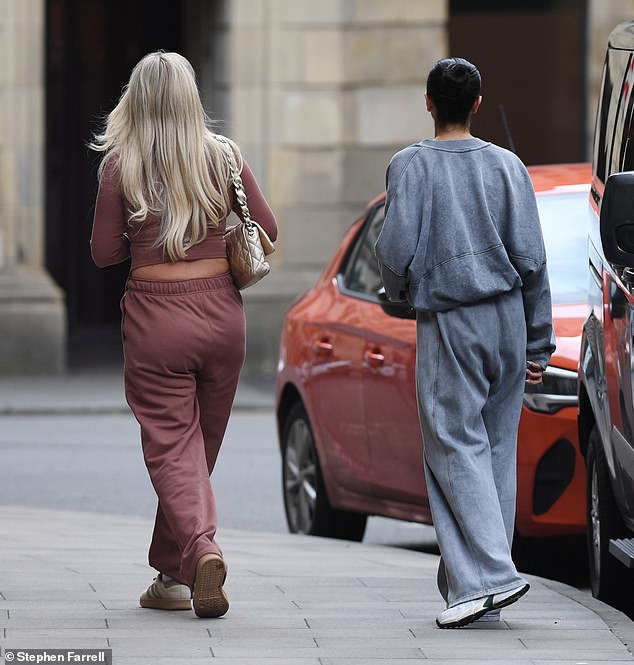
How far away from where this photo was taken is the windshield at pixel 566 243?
7.74 metres

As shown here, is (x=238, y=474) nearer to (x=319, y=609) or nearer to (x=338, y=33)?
(x=319, y=609)

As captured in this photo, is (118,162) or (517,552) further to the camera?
(517,552)

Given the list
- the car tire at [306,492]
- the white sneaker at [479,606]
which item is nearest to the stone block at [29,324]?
the car tire at [306,492]

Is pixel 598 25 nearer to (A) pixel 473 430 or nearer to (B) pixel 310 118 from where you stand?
(B) pixel 310 118

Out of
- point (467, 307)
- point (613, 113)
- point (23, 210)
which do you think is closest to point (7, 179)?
point (23, 210)

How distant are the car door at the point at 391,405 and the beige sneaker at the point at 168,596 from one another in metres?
1.81

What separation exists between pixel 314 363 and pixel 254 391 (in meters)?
8.99

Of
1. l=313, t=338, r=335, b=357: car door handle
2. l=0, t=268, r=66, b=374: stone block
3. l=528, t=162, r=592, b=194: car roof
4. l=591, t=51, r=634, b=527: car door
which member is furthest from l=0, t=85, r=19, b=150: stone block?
l=591, t=51, r=634, b=527: car door

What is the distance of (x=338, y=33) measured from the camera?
780 inches

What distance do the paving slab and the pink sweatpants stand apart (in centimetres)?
35

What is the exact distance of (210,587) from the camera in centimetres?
574

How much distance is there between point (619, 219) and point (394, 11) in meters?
14.6

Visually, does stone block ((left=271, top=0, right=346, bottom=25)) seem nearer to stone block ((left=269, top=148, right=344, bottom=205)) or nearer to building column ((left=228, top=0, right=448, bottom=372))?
building column ((left=228, top=0, right=448, bottom=372))

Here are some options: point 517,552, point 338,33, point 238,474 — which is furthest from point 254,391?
point 517,552
